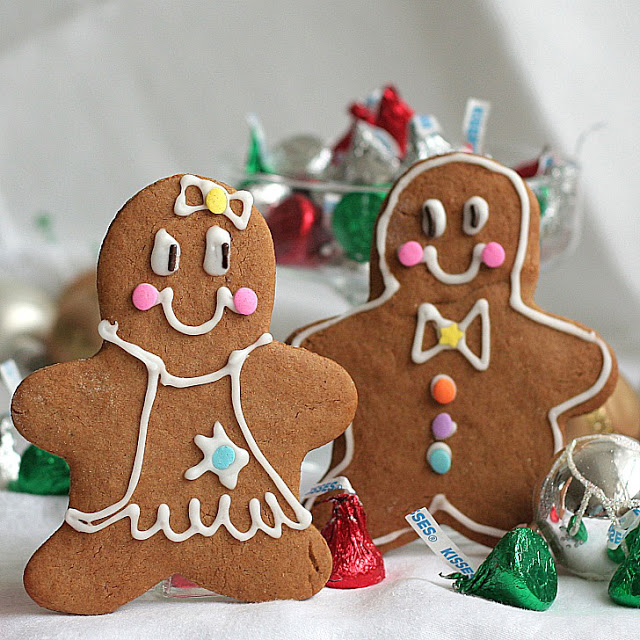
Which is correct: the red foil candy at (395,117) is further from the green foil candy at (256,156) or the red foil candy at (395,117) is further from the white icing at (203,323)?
the white icing at (203,323)

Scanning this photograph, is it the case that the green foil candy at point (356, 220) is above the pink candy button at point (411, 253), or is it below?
below

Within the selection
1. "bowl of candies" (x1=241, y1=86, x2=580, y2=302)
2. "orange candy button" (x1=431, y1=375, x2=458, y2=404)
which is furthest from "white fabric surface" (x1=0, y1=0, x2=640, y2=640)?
"orange candy button" (x1=431, y1=375, x2=458, y2=404)

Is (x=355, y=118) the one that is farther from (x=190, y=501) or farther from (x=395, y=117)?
(x=190, y=501)

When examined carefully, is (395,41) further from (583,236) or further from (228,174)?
(228,174)

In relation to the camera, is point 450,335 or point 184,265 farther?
point 450,335

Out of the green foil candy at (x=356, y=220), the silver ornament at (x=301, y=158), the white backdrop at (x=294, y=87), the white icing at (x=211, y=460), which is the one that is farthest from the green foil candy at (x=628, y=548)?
the white backdrop at (x=294, y=87)

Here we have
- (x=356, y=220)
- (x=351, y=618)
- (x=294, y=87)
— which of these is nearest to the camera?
(x=351, y=618)

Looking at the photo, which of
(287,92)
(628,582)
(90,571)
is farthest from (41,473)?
(287,92)
